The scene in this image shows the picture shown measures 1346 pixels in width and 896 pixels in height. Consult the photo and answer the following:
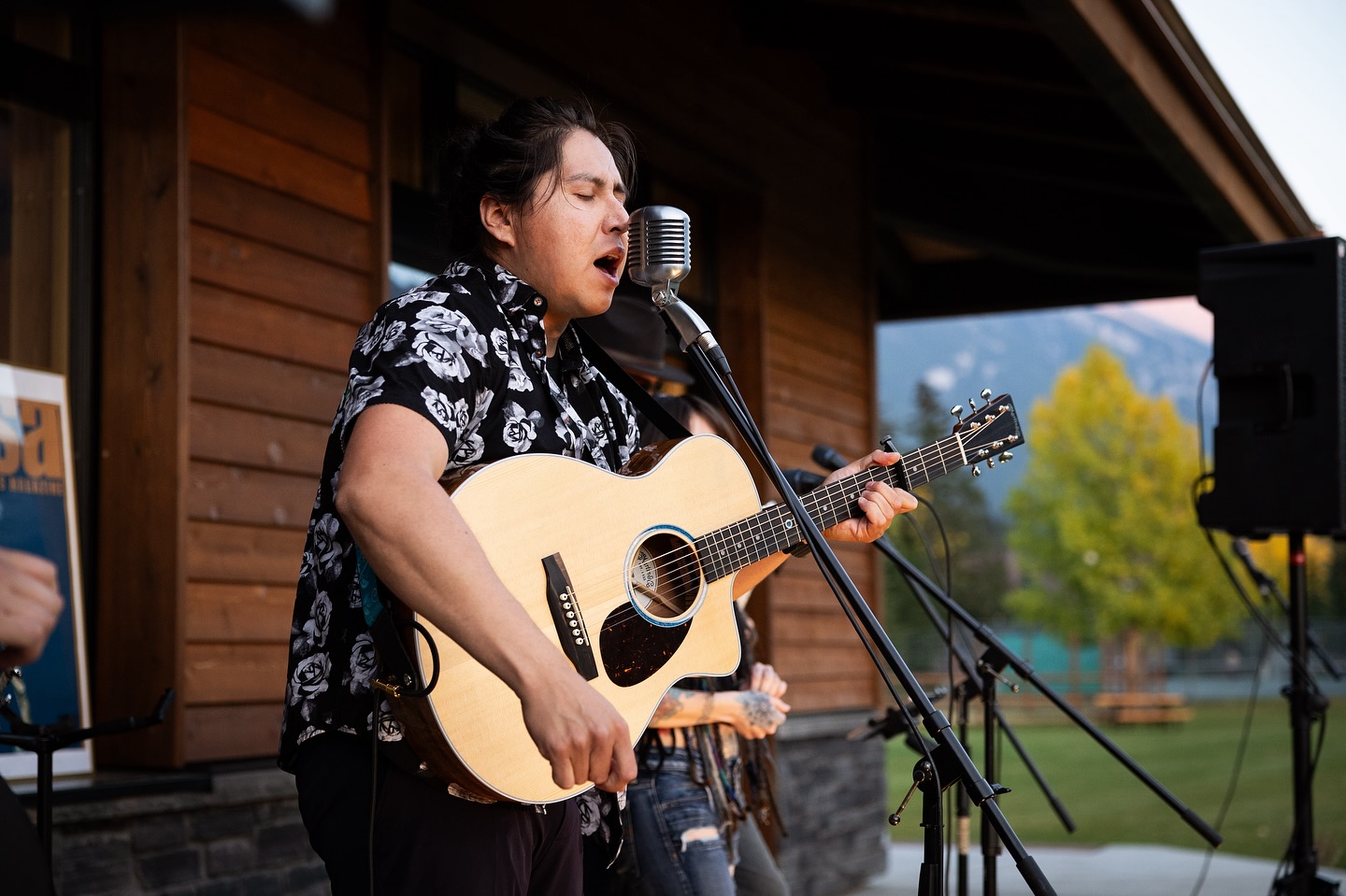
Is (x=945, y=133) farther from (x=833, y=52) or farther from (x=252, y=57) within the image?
(x=252, y=57)

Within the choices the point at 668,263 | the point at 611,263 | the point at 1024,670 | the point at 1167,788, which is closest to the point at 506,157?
the point at 611,263

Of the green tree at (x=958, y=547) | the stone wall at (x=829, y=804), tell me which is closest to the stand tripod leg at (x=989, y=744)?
the stone wall at (x=829, y=804)

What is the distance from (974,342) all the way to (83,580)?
180 m

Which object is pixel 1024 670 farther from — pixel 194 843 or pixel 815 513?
pixel 194 843

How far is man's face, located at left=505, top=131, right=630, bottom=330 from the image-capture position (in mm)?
1978

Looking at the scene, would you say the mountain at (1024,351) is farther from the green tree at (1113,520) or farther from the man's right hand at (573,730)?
the man's right hand at (573,730)

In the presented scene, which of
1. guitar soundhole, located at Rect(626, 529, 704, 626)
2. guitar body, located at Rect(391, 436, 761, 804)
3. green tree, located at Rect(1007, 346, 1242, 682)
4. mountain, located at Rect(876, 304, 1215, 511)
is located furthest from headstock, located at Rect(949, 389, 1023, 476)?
mountain, located at Rect(876, 304, 1215, 511)

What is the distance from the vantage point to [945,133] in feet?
24.7

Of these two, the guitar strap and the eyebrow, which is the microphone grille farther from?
the guitar strap

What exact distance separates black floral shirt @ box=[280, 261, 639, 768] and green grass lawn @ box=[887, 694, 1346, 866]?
768mm

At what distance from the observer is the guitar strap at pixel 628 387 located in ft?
7.25

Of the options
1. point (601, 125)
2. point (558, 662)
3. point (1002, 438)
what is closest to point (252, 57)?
point (601, 125)

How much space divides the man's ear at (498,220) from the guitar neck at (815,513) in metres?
0.58

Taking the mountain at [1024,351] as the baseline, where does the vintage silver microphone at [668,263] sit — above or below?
below
